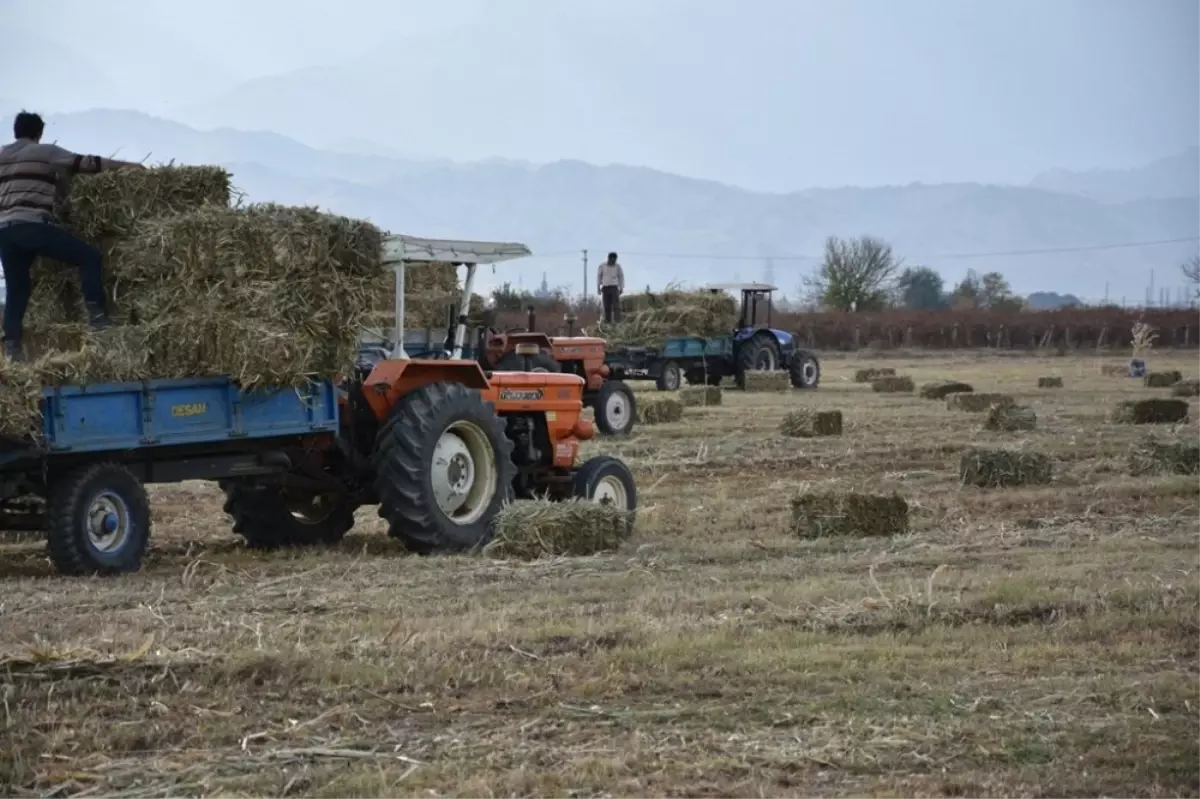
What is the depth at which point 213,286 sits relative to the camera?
10344mm

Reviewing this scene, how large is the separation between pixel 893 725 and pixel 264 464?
588 cm

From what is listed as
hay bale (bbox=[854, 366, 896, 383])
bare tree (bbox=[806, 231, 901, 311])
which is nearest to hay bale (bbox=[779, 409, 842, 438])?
hay bale (bbox=[854, 366, 896, 383])

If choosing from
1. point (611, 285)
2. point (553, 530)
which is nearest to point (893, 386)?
point (611, 285)

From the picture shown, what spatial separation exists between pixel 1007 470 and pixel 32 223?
26.8ft

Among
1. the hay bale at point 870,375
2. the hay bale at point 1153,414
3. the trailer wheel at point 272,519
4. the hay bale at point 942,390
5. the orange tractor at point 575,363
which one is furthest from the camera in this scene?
the hay bale at point 870,375

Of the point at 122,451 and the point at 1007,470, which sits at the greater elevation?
the point at 122,451

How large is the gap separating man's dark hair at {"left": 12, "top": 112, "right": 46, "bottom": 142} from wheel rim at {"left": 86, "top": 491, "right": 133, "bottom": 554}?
248 cm

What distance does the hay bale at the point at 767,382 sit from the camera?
32062mm

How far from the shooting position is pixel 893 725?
6.24 m

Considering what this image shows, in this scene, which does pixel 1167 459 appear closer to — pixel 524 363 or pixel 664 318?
pixel 524 363

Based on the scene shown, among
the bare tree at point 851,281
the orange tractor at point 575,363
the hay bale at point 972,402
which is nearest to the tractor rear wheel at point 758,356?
the hay bale at point 972,402

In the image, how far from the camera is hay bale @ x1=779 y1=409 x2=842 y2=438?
67.8ft

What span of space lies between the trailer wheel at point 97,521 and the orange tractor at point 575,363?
34.8 ft

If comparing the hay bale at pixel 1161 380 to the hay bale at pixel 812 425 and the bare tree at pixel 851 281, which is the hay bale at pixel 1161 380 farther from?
the bare tree at pixel 851 281
